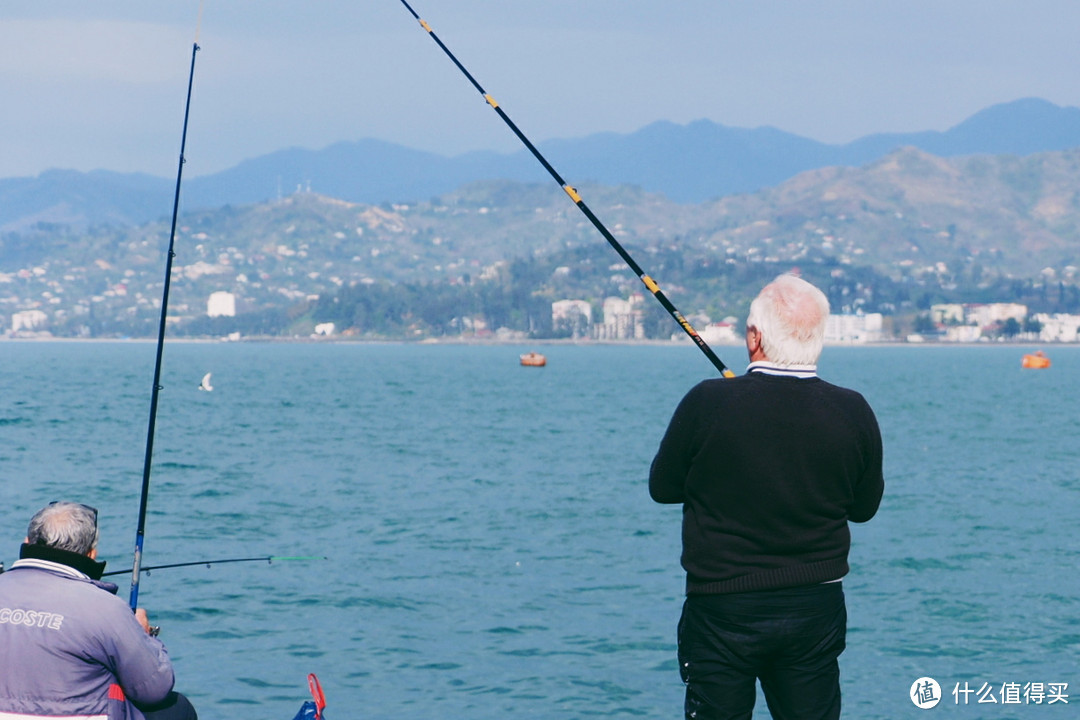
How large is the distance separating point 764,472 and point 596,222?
110 inches

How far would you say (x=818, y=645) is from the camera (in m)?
4.75

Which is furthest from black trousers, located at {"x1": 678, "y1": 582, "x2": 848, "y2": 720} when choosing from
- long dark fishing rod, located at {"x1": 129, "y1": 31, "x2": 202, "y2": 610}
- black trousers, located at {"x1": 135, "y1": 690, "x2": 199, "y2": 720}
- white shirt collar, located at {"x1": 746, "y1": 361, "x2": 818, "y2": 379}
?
long dark fishing rod, located at {"x1": 129, "y1": 31, "x2": 202, "y2": 610}

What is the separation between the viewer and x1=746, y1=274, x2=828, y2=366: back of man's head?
475 centimetres

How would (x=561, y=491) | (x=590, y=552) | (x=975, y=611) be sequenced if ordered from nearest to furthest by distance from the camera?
(x=975, y=611) < (x=590, y=552) < (x=561, y=491)

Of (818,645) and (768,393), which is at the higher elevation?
(768,393)

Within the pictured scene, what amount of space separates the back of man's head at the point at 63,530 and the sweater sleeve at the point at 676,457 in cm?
210

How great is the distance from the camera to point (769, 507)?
463cm

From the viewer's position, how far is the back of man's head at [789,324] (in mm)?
4750

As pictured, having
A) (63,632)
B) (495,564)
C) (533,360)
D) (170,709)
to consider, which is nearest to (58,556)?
(63,632)

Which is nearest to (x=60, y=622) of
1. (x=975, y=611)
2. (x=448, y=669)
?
(x=448, y=669)

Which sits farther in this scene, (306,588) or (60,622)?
(306,588)

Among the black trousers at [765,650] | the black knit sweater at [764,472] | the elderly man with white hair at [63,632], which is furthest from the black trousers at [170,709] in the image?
the black knit sweater at [764,472]

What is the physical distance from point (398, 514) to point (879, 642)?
1324cm

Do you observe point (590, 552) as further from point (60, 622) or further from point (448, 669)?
point (60, 622)
